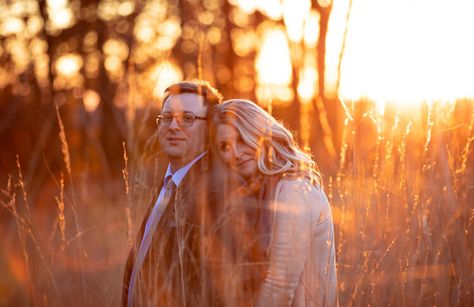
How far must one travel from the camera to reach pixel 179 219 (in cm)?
183

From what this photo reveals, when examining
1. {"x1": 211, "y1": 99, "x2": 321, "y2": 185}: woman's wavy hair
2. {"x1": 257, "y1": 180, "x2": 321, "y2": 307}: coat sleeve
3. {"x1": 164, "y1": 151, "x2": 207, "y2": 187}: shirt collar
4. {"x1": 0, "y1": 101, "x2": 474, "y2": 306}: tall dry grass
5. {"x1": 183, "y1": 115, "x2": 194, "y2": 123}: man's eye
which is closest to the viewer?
{"x1": 257, "y1": 180, "x2": 321, "y2": 307}: coat sleeve

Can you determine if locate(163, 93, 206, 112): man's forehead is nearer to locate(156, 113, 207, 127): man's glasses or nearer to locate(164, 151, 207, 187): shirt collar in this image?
locate(156, 113, 207, 127): man's glasses

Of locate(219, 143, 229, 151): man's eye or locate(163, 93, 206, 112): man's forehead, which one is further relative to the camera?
locate(163, 93, 206, 112): man's forehead

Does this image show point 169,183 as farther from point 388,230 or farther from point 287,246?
point 388,230

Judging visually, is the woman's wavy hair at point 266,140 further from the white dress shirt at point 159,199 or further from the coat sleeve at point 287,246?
the white dress shirt at point 159,199

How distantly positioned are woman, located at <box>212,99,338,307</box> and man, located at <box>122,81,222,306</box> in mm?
175

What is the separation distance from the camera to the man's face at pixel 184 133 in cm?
236

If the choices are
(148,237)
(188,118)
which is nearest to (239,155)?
(188,118)

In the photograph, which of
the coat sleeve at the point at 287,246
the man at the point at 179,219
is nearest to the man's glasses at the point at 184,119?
the man at the point at 179,219

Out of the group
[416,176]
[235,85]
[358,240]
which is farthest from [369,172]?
[235,85]

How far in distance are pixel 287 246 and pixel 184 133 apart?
799 mm

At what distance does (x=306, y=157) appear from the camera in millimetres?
2145

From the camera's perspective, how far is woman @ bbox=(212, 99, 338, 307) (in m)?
1.78

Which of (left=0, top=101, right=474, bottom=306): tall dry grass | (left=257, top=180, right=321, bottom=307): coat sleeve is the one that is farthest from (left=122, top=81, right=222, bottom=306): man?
(left=257, top=180, right=321, bottom=307): coat sleeve
